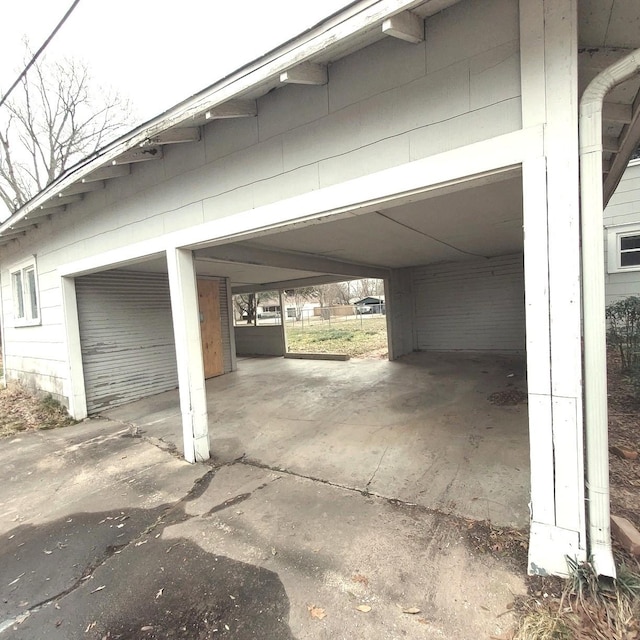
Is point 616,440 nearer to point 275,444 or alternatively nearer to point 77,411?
point 275,444

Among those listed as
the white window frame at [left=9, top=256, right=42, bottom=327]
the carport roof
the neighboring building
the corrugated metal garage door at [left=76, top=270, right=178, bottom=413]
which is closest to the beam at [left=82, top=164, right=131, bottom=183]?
the neighboring building

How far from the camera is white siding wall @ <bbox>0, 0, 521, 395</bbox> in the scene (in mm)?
1815

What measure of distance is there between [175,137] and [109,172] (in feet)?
3.95

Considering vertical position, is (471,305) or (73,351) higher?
(471,305)

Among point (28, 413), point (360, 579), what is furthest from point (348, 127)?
point (28, 413)

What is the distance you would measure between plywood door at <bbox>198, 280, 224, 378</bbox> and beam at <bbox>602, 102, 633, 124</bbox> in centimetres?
721

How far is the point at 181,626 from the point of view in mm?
1615

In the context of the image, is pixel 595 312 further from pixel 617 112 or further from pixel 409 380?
pixel 409 380

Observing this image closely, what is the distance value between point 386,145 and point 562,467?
2065mm

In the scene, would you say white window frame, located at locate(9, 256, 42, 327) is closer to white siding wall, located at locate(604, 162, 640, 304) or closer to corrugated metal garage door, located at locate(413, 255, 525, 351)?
corrugated metal garage door, located at locate(413, 255, 525, 351)

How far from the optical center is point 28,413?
528 cm

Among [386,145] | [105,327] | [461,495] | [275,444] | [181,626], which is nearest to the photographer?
[181,626]

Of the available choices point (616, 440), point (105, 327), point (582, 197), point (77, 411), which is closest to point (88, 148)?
point (105, 327)

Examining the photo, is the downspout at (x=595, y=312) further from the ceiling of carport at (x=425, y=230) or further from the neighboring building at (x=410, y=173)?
the ceiling of carport at (x=425, y=230)
